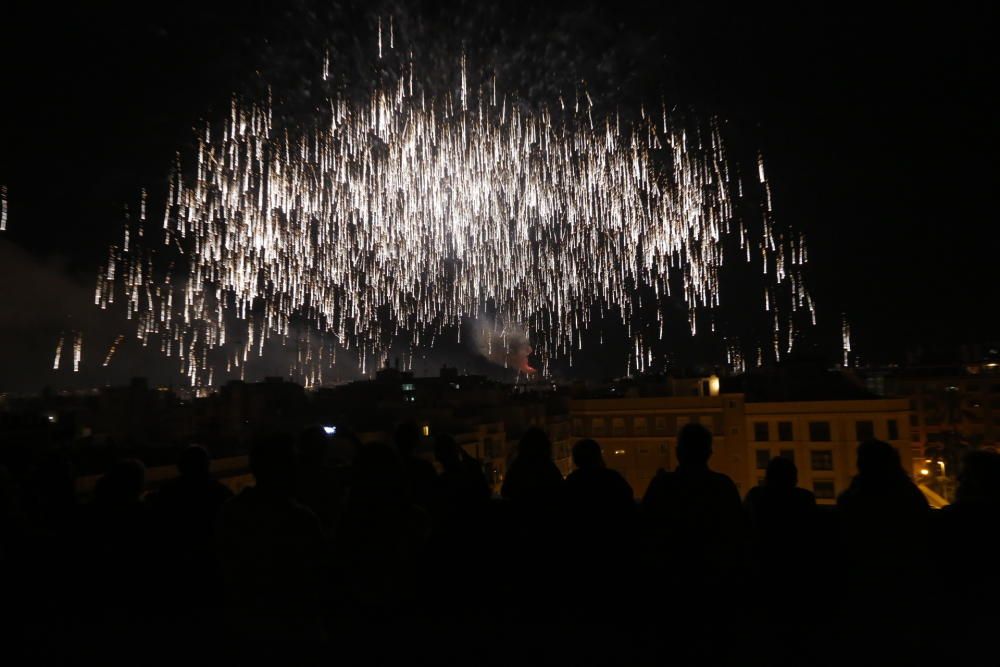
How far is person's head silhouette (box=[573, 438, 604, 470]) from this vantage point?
3885 mm

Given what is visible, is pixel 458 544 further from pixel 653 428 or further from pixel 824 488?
pixel 653 428

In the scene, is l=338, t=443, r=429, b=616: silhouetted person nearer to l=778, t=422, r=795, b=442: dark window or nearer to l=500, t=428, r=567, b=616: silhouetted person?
l=500, t=428, r=567, b=616: silhouetted person

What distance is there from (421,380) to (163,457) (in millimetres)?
31555

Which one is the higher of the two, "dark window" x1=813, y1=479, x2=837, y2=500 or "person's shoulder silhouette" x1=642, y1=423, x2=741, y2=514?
Result: "person's shoulder silhouette" x1=642, y1=423, x2=741, y2=514

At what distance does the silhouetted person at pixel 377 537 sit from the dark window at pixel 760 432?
1087 inches

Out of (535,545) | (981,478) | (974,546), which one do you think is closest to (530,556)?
(535,545)

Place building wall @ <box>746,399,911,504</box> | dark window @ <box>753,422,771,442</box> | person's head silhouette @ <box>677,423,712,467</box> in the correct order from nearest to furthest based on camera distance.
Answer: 1. person's head silhouette @ <box>677,423,712,467</box>
2. building wall @ <box>746,399,911,504</box>
3. dark window @ <box>753,422,771,442</box>

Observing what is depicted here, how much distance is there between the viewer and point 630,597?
3660 millimetres

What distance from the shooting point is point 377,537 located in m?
3.37

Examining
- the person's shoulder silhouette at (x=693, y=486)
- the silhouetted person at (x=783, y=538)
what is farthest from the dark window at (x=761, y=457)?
the person's shoulder silhouette at (x=693, y=486)

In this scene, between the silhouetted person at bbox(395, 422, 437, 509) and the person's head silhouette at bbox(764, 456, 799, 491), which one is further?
the silhouetted person at bbox(395, 422, 437, 509)

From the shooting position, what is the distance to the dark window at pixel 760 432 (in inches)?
1101

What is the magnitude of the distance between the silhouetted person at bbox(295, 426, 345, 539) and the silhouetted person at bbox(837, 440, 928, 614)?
3.08 metres

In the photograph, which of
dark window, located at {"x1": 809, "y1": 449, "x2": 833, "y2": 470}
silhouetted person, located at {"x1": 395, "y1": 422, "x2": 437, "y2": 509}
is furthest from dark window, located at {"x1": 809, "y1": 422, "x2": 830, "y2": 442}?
silhouetted person, located at {"x1": 395, "y1": 422, "x2": 437, "y2": 509}
